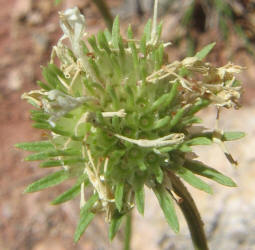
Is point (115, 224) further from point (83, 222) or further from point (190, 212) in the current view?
point (190, 212)

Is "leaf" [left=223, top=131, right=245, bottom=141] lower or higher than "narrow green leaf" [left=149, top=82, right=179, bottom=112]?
lower

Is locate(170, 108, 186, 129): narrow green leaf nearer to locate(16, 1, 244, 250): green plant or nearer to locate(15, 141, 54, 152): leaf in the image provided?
locate(16, 1, 244, 250): green plant

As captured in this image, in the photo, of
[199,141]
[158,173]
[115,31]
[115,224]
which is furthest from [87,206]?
[115,31]

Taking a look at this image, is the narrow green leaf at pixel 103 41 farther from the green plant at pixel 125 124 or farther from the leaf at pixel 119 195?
the leaf at pixel 119 195

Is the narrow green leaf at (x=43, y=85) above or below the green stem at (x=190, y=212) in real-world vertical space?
above

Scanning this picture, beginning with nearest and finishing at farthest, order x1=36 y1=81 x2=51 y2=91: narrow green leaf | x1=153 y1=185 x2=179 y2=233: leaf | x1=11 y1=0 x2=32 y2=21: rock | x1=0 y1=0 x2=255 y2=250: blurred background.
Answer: x1=153 y1=185 x2=179 y2=233: leaf, x1=36 y1=81 x2=51 y2=91: narrow green leaf, x1=0 y1=0 x2=255 y2=250: blurred background, x1=11 y1=0 x2=32 y2=21: rock

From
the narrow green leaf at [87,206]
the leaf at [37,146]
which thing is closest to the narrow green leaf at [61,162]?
the leaf at [37,146]

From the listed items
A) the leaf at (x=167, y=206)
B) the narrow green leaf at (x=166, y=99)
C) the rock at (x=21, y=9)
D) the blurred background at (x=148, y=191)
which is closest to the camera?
the leaf at (x=167, y=206)

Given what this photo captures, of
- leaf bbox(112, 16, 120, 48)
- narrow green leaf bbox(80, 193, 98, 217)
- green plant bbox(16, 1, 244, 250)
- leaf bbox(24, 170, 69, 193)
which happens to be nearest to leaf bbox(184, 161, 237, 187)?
green plant bbox(16, 1, 244, 250)
